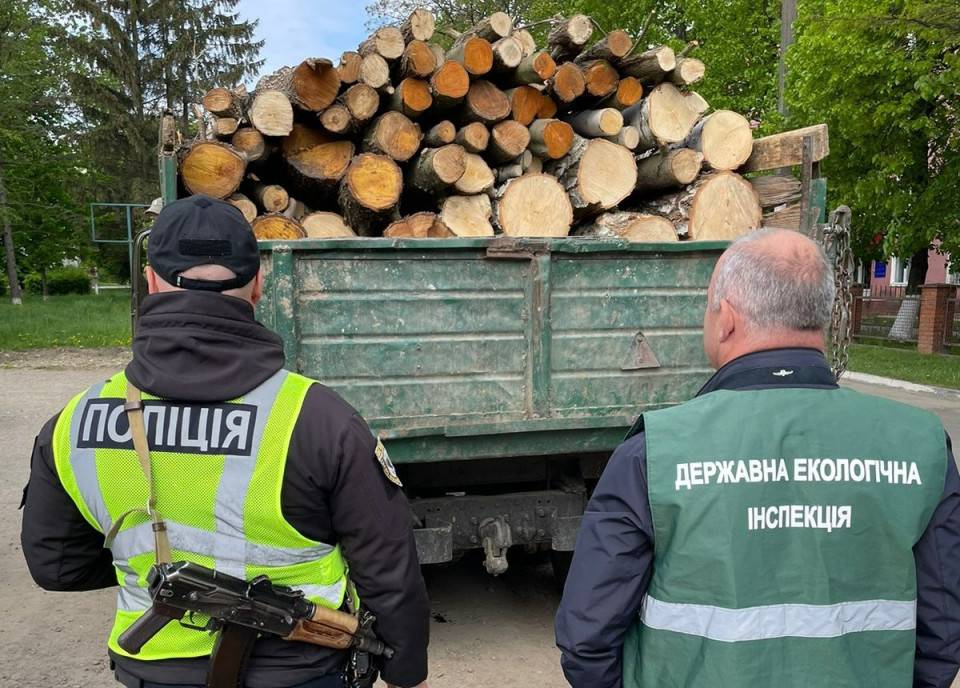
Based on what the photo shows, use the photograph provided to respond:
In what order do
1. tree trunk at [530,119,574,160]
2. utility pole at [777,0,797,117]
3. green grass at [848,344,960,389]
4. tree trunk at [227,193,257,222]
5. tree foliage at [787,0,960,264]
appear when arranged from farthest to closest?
utility pole at [777,0,797,117] < green grass at [848,344,960,389] < tree foliage at [787,0,960,264] < tree trunk at [530,119,574,160] < tree trunk at [227,193,257,222]

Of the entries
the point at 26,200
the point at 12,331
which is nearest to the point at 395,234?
the point at 12,331

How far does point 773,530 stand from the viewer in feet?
Result: 4.65

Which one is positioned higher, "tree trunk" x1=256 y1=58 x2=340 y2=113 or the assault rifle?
"tree trunk" x1=256 y1=58 x2=340 y2=113

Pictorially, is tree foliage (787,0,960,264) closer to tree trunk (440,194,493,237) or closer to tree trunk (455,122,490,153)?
tree trunk (455,122,490,153)

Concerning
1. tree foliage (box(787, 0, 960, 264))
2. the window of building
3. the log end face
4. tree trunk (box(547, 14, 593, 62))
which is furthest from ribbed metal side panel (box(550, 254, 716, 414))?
the window of building

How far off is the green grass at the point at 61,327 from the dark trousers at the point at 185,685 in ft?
52.1

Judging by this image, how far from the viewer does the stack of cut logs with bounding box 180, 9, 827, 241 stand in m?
4.14

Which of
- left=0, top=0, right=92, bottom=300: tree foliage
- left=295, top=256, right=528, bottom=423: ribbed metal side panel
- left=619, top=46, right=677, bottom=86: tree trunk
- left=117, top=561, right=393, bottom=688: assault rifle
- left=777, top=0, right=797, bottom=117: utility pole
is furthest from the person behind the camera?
left=0, top=0, right=92, bottom=300: tree foliage

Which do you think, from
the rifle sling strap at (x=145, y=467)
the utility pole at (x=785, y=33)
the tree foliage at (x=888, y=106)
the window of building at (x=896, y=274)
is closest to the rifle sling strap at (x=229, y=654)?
the rifle sling strap at (x=145, y=467)

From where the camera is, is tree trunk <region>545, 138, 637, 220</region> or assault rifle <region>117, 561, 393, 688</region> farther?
tree trunk <region>545, 138, 637, 220</region>

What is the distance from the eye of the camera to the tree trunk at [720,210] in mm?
4316

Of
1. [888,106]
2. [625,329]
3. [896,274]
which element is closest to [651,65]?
[625,329]

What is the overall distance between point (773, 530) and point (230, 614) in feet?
3.41

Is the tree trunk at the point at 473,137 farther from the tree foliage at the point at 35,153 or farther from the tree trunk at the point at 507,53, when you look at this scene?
the tree foliage at the point at 35,153
